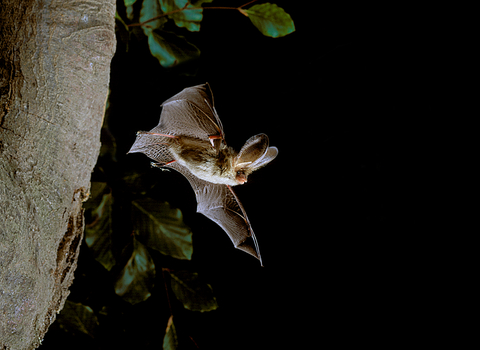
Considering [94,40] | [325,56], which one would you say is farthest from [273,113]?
[94,40]

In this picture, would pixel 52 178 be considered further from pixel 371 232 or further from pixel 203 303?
pixel 371 232

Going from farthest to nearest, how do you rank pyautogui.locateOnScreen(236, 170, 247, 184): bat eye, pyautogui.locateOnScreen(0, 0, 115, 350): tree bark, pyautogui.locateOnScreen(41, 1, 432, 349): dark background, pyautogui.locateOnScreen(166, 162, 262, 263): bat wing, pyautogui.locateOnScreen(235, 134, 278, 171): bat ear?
pyautogui.locateOnScreen(41, 1, 432, 349): dark background → pyautogui.locateOnScreen(166, 162, 262, 263): bat wing → pyautogui.locateOnScreen(236, 170, 247, 184): bat eye → pyautogui.locateOnScreen(235, 134, 278, 171): bat ear → pyautogui.locateOnScreen(0, 0, 115, 350): tree bark

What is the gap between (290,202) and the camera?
1.12m

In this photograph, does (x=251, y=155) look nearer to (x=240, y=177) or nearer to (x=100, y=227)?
(x=240, y=177)

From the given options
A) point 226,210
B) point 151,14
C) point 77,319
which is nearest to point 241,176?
point 226,210

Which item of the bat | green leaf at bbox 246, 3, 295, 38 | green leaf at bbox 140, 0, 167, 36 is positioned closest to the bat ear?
the bat

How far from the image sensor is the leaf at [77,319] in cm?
110

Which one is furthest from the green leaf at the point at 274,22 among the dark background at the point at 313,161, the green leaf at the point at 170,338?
the green leaf at the point at 170,338

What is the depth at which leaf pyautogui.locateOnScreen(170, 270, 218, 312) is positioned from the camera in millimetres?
1102

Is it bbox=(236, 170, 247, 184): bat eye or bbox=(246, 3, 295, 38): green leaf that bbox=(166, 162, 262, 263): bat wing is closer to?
bbox=(236, 170, 247, 184): bat eye

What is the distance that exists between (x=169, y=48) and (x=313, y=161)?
598 mm

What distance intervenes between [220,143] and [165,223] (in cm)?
43

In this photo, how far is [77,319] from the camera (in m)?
1.11

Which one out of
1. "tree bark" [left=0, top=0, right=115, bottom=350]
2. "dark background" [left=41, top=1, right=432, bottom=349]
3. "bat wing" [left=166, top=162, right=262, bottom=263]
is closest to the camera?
"tree bark" [left=0, top=0, right=115, bottom=350]
